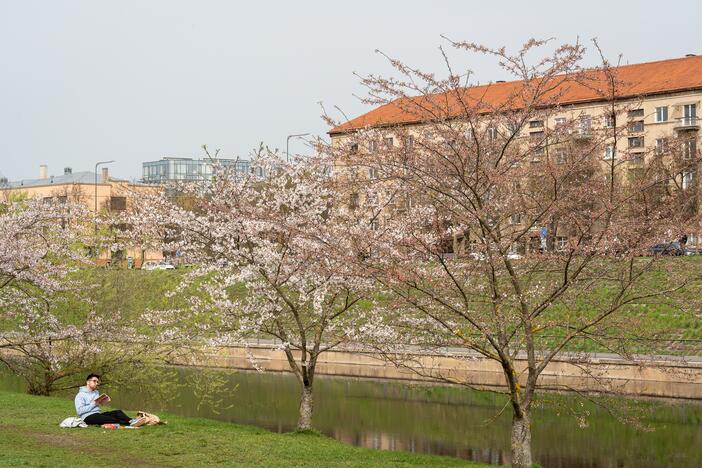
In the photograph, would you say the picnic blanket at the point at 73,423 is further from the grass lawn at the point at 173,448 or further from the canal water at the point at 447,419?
the canal water at the point at 447,419

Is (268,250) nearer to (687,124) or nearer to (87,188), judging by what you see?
(687,124)

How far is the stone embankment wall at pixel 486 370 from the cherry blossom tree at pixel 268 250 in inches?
179

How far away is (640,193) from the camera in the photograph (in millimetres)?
15680

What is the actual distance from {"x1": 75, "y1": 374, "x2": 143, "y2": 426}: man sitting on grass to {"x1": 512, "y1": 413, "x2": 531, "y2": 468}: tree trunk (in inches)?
288

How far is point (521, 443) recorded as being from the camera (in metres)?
16.7

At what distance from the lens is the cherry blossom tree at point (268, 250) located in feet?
72.9

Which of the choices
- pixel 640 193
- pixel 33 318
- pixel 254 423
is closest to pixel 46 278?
pixel 33 318

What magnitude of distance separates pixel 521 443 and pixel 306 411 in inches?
278

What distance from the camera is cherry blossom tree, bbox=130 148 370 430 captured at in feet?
72.9

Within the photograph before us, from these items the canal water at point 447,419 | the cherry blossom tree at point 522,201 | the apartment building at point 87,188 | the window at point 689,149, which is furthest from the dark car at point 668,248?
the apartment building at point 87,188

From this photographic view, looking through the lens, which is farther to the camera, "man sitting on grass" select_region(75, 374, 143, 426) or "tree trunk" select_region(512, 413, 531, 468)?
"man sitting on grass" select_region(75, 374, 143, 426)

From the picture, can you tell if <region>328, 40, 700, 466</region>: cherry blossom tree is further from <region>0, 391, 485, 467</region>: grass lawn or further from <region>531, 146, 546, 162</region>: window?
<region>0, 391, 485, 467</region>: grass lawn

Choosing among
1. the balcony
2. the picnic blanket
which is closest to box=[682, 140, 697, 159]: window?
the picnic blanket

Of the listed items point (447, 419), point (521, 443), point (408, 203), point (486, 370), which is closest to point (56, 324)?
point (408, 203)
